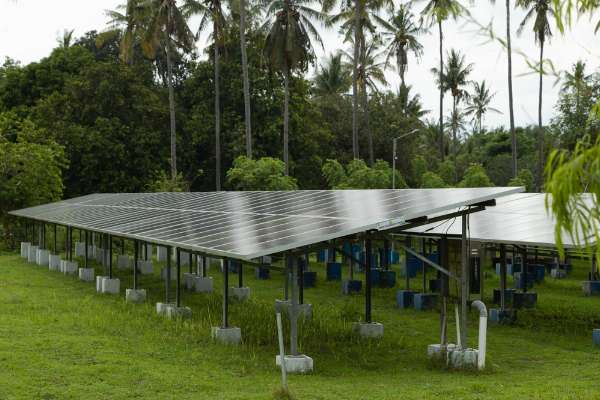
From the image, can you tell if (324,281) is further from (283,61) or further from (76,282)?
(283,61)

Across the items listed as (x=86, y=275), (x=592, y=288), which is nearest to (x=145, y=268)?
(x=86, y=275)

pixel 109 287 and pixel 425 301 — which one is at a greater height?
pixel 109 287

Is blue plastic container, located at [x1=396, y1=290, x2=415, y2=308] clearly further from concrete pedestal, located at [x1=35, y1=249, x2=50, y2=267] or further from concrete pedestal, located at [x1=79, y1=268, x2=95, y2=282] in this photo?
concrete pedestal, located at [x1=35, y1=249, x2=50, y2=267]

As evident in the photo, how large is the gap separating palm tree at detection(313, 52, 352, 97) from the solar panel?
4339 cm

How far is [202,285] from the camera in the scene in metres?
23.4

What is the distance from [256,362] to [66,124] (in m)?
35.2

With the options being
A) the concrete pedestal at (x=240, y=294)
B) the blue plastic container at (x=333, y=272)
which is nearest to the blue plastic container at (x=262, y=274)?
the blue plastic container at (x=333, y=272)

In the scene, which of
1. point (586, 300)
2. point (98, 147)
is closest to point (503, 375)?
point (586, 300)

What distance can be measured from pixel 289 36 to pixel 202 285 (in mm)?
21251

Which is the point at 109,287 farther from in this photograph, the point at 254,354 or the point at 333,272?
the point at 254,354

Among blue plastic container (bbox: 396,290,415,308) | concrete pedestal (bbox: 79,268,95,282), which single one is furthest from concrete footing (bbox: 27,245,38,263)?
blue plastic container (bbox: 396,290,415,308)

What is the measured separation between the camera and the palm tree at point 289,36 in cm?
4181

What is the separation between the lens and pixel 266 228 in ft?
45.4

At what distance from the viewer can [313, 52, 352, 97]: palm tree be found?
6569cm
